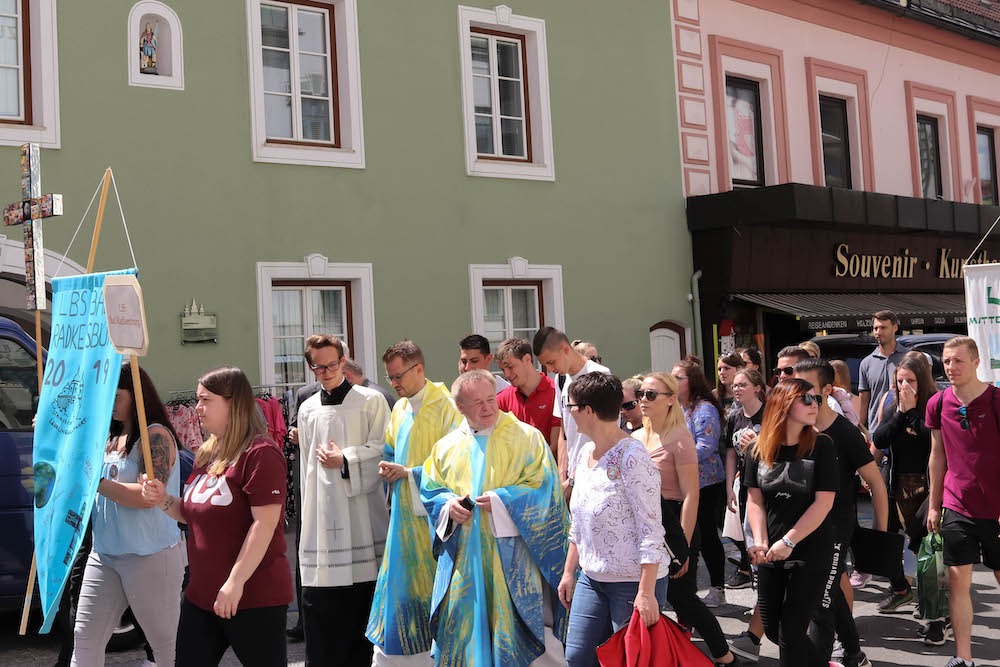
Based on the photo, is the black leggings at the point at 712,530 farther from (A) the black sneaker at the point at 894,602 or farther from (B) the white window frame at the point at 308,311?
(B) the white window frame at the point at 308,311

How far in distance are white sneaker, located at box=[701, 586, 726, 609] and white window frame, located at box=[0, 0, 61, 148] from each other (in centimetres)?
723

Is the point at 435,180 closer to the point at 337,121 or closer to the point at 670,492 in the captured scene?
the point at 337,121

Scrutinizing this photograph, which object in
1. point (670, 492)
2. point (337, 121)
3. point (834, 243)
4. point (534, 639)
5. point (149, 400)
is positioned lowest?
point (534, 639)

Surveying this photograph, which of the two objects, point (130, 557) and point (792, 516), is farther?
point (792, 516)

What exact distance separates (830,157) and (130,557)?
618 inches

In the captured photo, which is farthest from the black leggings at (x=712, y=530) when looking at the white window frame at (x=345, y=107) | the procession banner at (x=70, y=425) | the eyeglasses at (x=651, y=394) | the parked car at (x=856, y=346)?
the white window frame at (x=345, y=107)

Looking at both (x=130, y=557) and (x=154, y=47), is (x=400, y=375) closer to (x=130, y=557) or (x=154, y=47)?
(x=130, y=557)

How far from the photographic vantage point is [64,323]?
215 inches

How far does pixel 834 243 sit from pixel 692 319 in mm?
3283

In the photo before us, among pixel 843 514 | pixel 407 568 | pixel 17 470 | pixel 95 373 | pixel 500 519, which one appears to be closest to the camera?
pixel 95 373

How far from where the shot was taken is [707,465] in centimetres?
809

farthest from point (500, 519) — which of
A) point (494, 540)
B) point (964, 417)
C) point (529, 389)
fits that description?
point (964, 417)

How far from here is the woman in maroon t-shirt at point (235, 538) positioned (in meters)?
4.60

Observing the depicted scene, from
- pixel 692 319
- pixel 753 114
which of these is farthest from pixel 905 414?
pixel 753 114
